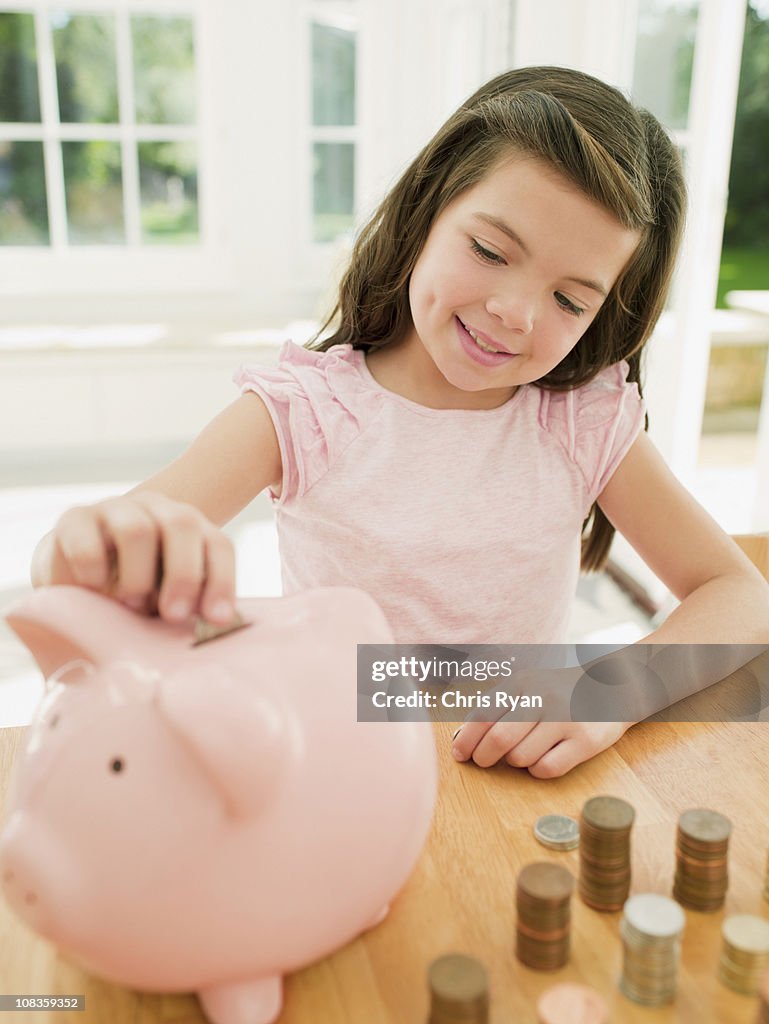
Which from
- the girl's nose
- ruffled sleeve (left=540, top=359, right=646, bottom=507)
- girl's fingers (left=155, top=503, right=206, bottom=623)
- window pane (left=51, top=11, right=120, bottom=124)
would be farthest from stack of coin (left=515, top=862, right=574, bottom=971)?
window pane (left=51, top=11, right=120, bottom=124)

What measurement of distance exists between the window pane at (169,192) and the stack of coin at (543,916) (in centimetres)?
380

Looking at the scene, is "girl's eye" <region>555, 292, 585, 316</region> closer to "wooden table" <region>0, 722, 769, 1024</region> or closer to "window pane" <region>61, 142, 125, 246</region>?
"wooden table" <region>0, 722, 769, 1024</region>

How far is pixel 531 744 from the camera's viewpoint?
732 millimetres

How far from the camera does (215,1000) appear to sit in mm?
504

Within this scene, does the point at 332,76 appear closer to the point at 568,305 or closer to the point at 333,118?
the point at 333,118

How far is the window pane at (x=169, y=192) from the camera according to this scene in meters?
3.87

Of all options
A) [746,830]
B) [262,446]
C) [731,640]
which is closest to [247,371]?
[262,446]

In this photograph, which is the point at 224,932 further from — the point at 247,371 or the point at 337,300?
the point at 337,300

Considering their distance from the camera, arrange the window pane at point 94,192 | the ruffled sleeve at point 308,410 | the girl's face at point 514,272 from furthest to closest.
A: the window pane at point 94,192, the ruffled sleeve at point 308,410, the girl's face at point 514,272

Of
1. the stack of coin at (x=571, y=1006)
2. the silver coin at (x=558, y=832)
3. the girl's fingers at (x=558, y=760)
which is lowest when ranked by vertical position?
the silver coin at (x=558, y=832)

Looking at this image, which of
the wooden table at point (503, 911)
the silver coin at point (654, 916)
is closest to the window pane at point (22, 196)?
the wooden table at point (503, 911)

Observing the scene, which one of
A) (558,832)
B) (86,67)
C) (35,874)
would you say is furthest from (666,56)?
A: (35,874)

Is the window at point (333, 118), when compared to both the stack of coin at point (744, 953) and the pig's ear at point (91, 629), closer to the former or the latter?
the pig's ear at point (91, 629)

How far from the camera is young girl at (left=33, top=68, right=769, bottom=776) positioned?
89 cm
